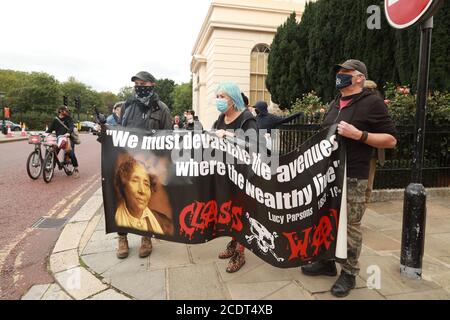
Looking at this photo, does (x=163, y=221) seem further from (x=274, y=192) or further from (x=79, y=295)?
(x=274, y=192)

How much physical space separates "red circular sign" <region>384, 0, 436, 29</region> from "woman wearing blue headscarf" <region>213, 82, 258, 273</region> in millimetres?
1649

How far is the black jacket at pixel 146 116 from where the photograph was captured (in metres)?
3.77

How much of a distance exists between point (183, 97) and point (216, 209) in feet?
244

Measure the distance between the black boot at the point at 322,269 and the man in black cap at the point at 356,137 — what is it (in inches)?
11.0

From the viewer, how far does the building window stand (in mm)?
21391

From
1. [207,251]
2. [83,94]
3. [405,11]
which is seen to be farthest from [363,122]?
[83,94]

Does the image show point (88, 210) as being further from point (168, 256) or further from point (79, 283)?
point (79, 283)

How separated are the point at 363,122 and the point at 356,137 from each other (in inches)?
7.8

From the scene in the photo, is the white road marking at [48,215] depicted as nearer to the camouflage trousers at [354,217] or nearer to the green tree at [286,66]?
the camouflage trousers at [354,217]

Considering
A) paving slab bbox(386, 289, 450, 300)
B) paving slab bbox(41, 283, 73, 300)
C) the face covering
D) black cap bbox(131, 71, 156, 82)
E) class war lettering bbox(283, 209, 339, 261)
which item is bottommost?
paving slab bbox(41, 283, 73, 300)

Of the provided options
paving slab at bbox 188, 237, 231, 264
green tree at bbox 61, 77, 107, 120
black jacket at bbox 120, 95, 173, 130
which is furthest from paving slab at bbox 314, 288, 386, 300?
green tree at bbox 61, 77, 107, 120

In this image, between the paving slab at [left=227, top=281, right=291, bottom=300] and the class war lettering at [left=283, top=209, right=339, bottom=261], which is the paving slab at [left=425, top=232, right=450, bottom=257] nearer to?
the class war lettering at [left=283, top=209, right=339, bottom=261]

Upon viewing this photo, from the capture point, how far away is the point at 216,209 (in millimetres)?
3254

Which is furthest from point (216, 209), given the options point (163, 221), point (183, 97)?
point (183, 97)
